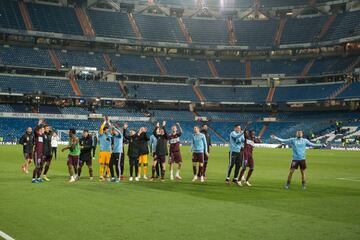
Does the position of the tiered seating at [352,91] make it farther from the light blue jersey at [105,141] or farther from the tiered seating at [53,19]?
the light blue jersey at [105,141]

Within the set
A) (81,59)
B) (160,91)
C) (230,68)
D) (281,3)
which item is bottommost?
(160,91)

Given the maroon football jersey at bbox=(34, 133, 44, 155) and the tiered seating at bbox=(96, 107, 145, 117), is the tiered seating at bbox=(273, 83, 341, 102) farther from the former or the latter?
the maroon football jersey at bbox=(34, 133, 44, 155)

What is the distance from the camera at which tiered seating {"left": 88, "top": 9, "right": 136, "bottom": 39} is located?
8750cm

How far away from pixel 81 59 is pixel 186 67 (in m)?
20.3

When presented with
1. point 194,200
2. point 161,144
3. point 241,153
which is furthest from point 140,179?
→ point 194,200

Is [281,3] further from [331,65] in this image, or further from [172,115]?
Answer: [172,115]

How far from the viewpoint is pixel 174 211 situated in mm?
12805

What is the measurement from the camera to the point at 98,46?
89.8 meters

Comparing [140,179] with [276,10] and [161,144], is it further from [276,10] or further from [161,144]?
[276,10]

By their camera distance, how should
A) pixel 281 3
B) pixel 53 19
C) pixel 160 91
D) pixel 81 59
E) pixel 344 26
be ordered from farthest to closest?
pixel 281 3 → pixel 160 91 → pixel 81 59 → pixel 53 19 → pixel 344 26

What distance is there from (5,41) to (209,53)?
128 feet

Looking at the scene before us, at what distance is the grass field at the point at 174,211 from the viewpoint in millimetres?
10000

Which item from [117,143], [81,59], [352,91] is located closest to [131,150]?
[117,143]

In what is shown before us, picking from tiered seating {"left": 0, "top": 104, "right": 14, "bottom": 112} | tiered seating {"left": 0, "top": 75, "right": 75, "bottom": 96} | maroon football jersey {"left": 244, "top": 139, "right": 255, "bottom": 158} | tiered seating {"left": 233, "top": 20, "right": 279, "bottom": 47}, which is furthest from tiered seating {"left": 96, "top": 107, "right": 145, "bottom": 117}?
maroon football jersey {"left": 244, "top": 139, "right": 255, "bottom": 158}
